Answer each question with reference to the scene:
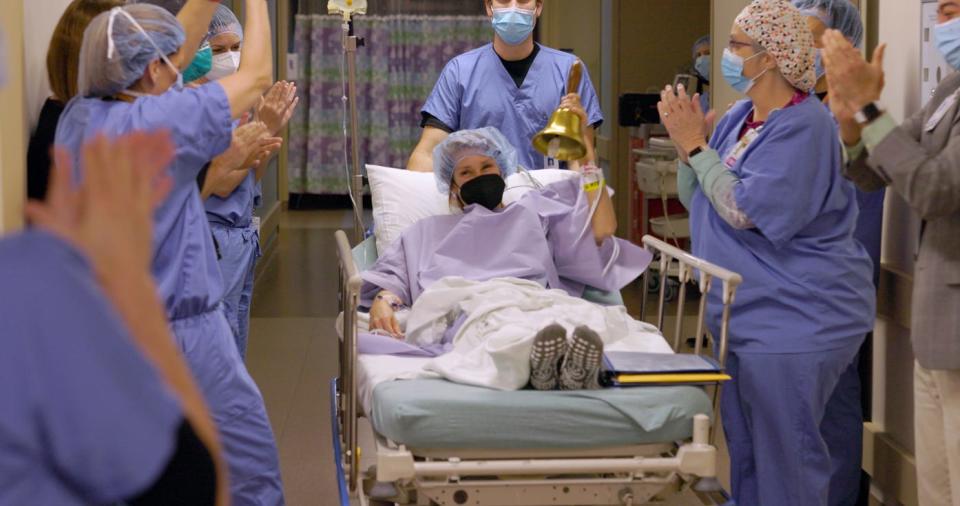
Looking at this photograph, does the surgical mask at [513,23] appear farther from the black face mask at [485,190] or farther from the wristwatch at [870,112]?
the wristwatch at [870,112]

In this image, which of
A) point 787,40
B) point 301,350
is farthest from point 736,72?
point 301,350

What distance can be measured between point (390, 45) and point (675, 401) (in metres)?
8.31

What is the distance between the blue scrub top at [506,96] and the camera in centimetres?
398

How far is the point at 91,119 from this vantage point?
2.02 m

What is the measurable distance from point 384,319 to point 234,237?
55 centimetres

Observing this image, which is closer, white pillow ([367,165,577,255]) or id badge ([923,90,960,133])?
id badge ([923,90,960,133])

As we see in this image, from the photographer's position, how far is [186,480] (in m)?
1.75

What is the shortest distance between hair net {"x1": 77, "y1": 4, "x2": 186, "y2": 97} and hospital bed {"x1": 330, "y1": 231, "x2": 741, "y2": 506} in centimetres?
67

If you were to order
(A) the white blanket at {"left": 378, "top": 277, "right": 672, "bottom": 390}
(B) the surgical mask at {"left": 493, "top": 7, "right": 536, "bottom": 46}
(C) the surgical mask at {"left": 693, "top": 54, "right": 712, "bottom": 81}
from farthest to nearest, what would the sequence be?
(C) the surgical mask at {"left": 693, "top": 54, "right": 712, "bottom": 81} < (B) the surgical mask at {"left": 493, "top": 7, "right": 536, "bottom": 46} < (A) the white blanket at {"left": 378, "top": 277, "right": 672, "bottom": 390}

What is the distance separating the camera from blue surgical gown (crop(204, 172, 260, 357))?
11.0 feet

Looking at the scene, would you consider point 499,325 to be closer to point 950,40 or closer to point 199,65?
point 199,65

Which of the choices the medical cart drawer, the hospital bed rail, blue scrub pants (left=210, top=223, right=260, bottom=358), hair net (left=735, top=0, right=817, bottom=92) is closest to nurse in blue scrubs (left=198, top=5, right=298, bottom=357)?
blue scrub pants (left=210, top=223, right=260, bottom=358)

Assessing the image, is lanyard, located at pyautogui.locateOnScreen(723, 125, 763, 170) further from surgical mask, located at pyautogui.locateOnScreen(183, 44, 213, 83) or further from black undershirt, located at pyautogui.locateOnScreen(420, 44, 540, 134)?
surgical mask, located at pyautogui.locateOnScreen(183, 44, 213, 83)

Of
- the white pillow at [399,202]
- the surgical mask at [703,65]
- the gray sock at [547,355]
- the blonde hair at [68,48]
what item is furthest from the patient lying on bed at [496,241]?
the surgical mask at [703,65]
